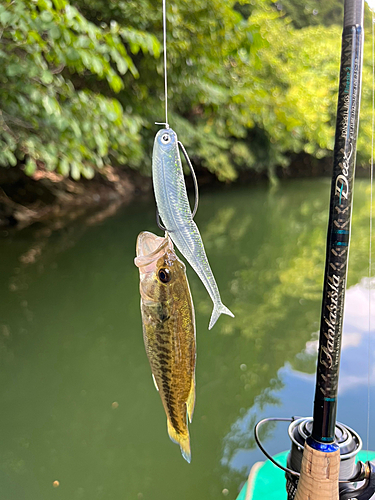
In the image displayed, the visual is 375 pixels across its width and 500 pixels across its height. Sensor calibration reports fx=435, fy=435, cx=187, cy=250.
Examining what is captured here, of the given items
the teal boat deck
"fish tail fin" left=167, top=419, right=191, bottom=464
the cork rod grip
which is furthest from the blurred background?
"fish tail fin" left=167, top=419, right=191, bottom=464

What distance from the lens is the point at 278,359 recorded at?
2.71m

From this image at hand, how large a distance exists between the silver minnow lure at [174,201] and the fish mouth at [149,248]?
0.03m

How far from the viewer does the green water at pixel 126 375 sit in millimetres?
1798

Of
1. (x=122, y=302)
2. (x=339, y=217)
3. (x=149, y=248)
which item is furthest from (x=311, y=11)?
(x=149, y=248)

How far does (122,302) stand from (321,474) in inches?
111

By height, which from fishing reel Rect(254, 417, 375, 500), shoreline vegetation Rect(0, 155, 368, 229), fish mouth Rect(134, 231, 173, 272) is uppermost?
fish mouth Rect(134, 231, 173, 272)

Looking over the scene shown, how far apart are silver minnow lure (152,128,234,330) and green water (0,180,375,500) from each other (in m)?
1.44

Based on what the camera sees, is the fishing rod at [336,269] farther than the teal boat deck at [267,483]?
No

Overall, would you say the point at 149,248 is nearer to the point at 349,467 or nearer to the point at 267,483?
the point at 349,467

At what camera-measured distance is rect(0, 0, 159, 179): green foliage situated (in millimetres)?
2289

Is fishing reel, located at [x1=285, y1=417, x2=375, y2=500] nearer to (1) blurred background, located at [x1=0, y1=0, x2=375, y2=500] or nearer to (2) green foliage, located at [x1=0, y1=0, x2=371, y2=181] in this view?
(1) blurred background, located at [x1=0, y1=0, x2=375, y2=500]

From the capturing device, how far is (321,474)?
2.54 ft

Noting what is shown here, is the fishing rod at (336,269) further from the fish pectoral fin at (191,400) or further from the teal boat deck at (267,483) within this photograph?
the teal boat deck at (267,483)

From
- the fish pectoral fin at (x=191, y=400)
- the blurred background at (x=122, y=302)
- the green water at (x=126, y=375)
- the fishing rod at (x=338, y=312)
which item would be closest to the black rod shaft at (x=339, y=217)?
the fishing rod at (x=338, y=312)
